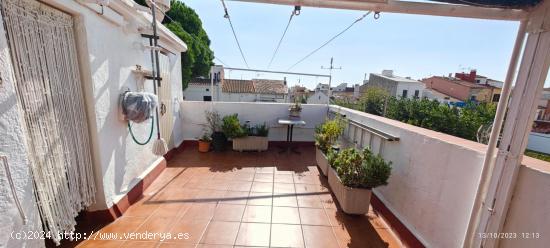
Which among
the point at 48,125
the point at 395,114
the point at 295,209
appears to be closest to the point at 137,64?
the point at 48,125

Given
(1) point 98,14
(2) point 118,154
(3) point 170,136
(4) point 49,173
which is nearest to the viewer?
(4) point 49,173

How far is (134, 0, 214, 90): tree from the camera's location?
33.3 ft

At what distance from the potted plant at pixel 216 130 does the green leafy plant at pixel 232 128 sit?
6.4 inches

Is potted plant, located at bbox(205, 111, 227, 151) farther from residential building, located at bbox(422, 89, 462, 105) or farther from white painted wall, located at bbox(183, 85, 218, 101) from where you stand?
residential building, located at bbox(422, 89, 462, 105)

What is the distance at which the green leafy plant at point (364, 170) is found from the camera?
2299 mm

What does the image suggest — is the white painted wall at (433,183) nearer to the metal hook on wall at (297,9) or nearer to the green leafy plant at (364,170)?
the green leafy plant at (364,170)

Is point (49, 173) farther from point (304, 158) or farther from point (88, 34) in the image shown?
point (304, 158)

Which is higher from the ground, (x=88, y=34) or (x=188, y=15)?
(x=188, y=15)

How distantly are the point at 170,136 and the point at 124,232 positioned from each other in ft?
7.55

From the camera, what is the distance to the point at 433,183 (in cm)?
185

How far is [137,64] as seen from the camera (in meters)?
2.69

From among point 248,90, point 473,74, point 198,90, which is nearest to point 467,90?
point 473,74

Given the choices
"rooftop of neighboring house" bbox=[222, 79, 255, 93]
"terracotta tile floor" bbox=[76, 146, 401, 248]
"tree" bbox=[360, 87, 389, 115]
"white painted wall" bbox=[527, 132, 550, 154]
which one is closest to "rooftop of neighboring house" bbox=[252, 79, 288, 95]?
"rooftop of neighboring house" bbox=[222, 79, 255, 93]

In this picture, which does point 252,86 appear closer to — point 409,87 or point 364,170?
point 409,87
